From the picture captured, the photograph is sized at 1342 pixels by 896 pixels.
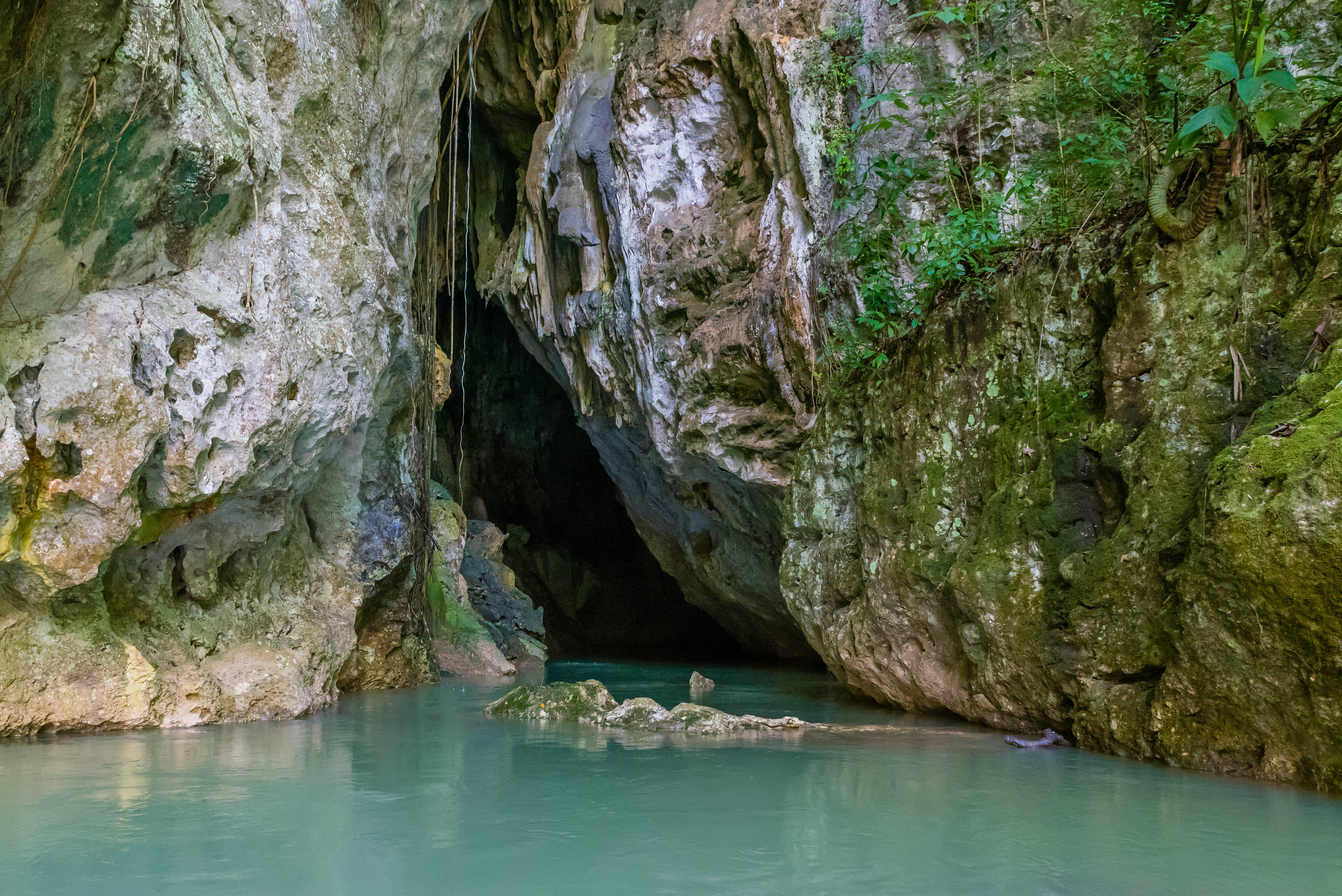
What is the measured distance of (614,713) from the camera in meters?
6.20

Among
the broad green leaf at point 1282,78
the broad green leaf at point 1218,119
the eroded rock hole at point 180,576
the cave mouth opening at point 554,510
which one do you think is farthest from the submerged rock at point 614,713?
the cave mouth opening at point 554,510

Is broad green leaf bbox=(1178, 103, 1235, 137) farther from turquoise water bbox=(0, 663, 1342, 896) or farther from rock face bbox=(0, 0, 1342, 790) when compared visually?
turquoise water bbox=(0, 663, 1342, 896)

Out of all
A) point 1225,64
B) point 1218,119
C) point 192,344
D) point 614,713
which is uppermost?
point 1225,64

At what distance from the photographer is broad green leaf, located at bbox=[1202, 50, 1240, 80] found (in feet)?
13.4

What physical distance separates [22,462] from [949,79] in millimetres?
7657

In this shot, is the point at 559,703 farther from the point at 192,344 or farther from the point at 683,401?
the point at 683,401

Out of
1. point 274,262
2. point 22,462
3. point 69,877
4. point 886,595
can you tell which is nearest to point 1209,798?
point 886,595

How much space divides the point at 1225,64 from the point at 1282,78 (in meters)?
0.26

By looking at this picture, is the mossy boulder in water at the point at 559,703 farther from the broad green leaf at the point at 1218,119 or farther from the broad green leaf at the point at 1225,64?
the broad green leaf at the point at 1225,64

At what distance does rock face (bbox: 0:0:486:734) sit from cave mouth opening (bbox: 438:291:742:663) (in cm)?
980

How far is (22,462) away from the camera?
4742 mm

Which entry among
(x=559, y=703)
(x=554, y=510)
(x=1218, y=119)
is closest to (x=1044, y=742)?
(x=559, y=703)

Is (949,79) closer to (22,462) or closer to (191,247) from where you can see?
(191,247)

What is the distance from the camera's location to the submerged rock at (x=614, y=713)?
19.5ft
